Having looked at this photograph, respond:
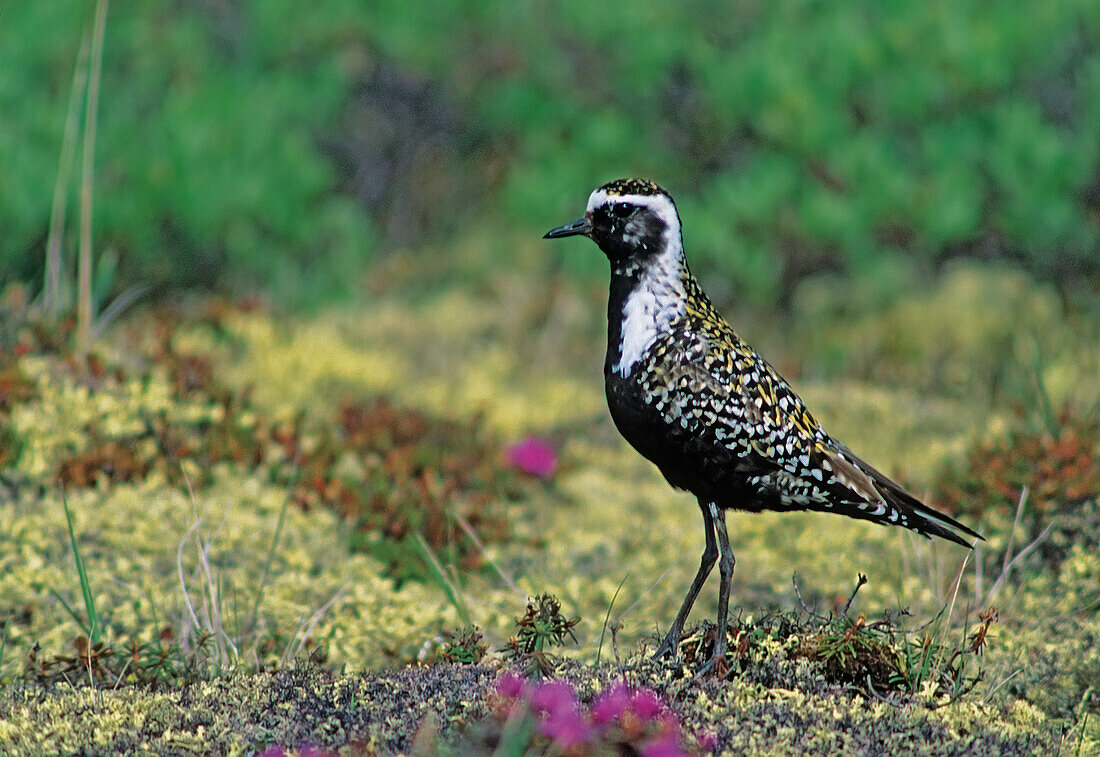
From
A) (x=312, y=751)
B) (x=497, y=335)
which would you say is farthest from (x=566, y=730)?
(x=497, y=335)

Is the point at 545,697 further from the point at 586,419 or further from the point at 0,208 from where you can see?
the point at 0,208

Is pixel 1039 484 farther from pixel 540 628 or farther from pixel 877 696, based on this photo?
pixel 540 628

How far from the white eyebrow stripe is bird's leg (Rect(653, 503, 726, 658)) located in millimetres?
996

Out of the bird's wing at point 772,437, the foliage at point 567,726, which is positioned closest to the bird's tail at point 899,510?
the bird's wing at point 772,437

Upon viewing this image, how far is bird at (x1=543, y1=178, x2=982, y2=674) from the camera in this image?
4.21 meters

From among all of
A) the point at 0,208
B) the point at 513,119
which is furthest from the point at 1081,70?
the point at 0,208

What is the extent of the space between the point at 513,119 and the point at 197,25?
9.45ft

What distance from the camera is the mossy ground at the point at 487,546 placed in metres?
3.74

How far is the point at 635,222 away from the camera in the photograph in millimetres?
4449

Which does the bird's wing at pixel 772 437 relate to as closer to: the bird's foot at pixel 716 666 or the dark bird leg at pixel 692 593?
the dark bird leg at pixel 692 593

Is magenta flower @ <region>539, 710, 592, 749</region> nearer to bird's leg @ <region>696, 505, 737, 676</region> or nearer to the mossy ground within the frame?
the mossy ground

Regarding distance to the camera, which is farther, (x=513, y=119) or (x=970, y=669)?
(x=513, y=119)

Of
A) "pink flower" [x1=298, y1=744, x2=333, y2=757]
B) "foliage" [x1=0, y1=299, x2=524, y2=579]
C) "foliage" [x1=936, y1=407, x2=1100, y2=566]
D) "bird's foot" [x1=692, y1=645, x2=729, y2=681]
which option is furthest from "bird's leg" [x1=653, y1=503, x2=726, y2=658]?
"foliage" [x1=936, y1=407, x2=1100, y2=566]

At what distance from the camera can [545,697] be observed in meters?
3.29
